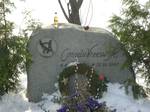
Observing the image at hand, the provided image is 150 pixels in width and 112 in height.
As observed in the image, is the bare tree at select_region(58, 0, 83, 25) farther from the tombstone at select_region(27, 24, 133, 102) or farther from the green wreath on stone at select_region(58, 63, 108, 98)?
the green wreath on stone at select_region(58, 63, 108, 98)

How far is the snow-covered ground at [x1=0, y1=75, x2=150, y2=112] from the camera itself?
884 cm

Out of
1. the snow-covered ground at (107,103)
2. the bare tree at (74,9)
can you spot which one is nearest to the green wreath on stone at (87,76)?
the snow-covered ground at (107,103)

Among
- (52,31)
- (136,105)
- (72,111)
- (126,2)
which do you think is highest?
(126,2)

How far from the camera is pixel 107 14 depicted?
19438 millimetres

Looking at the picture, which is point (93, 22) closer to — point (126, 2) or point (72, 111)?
point (126, 2)

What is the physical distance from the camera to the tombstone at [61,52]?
372 inches

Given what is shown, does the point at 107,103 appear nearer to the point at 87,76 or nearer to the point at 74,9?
the point at 87,76

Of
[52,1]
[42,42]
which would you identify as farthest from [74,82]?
[52,1]

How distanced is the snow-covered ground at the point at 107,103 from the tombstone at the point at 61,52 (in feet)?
0.96

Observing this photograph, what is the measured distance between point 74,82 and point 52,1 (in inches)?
491

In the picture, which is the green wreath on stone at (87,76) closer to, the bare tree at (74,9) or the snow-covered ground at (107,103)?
the snow-covered ground at (107,103)

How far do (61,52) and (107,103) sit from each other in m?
1.42

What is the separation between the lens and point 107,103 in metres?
8.96

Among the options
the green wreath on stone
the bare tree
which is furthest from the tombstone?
the bare tree
